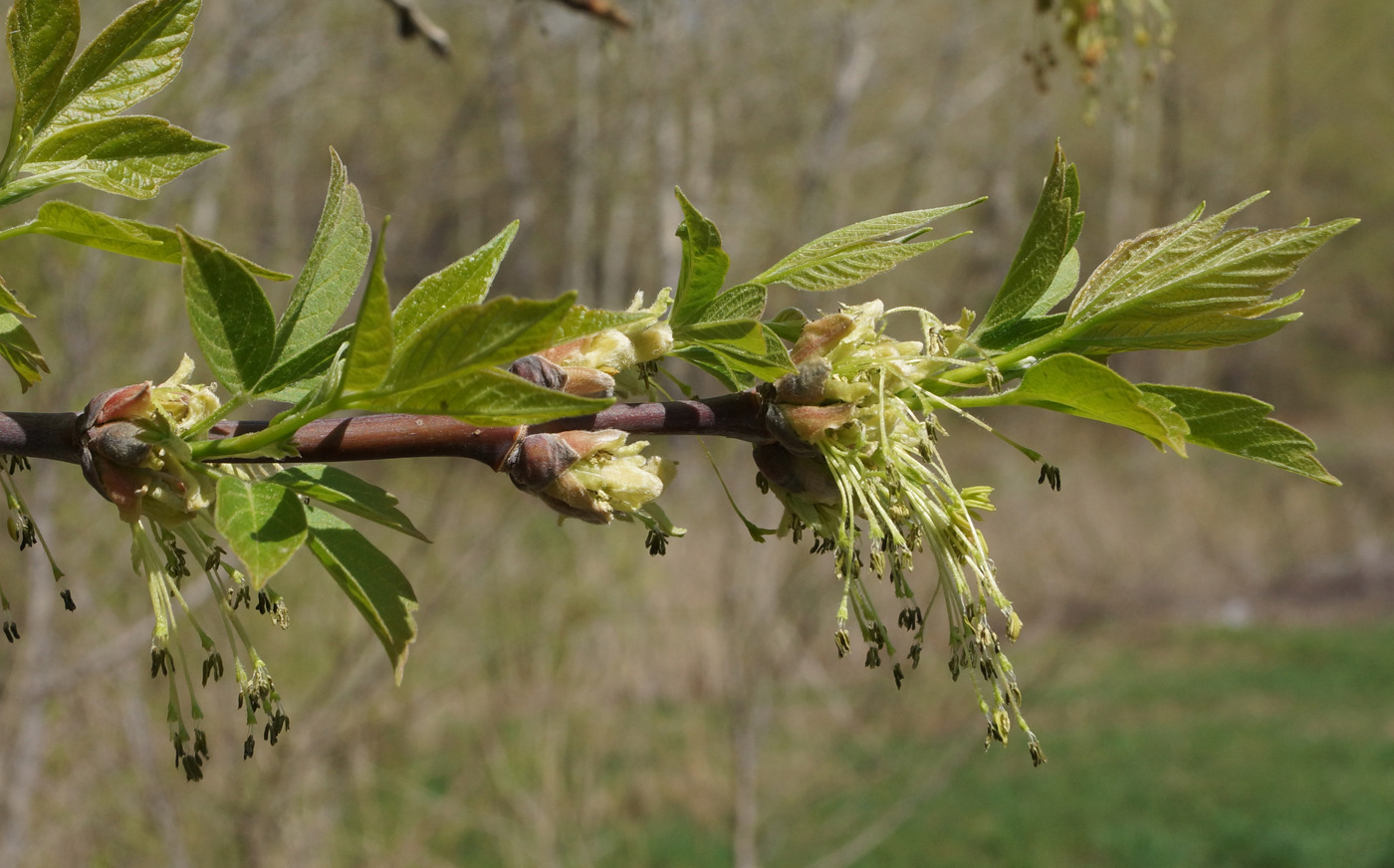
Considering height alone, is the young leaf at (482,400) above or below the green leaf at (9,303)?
below

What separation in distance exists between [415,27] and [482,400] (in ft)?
2.90

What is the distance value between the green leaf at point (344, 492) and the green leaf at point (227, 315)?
0.16 feet

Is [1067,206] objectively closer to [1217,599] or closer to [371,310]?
[371,310]

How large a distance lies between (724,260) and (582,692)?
4.27 metres

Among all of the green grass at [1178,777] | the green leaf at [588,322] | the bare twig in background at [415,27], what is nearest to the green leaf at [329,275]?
the green leaf at [588,322]

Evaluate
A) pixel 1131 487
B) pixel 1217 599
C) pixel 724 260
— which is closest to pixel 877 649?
pixel 724 260

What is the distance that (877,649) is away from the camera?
621mm

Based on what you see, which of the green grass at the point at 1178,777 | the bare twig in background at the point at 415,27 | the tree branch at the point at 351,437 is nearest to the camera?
the tree branch at the point at 351,437

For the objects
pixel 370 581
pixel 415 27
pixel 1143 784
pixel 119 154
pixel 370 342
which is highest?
pixel 415 27

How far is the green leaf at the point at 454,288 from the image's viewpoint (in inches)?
19.8

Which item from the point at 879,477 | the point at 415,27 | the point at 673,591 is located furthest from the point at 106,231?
the point at 673,591

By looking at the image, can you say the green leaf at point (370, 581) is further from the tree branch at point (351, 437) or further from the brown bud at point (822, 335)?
the brown bud at point (822, 335)

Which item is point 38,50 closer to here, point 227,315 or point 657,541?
point 227,315

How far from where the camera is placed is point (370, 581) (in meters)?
0.47
